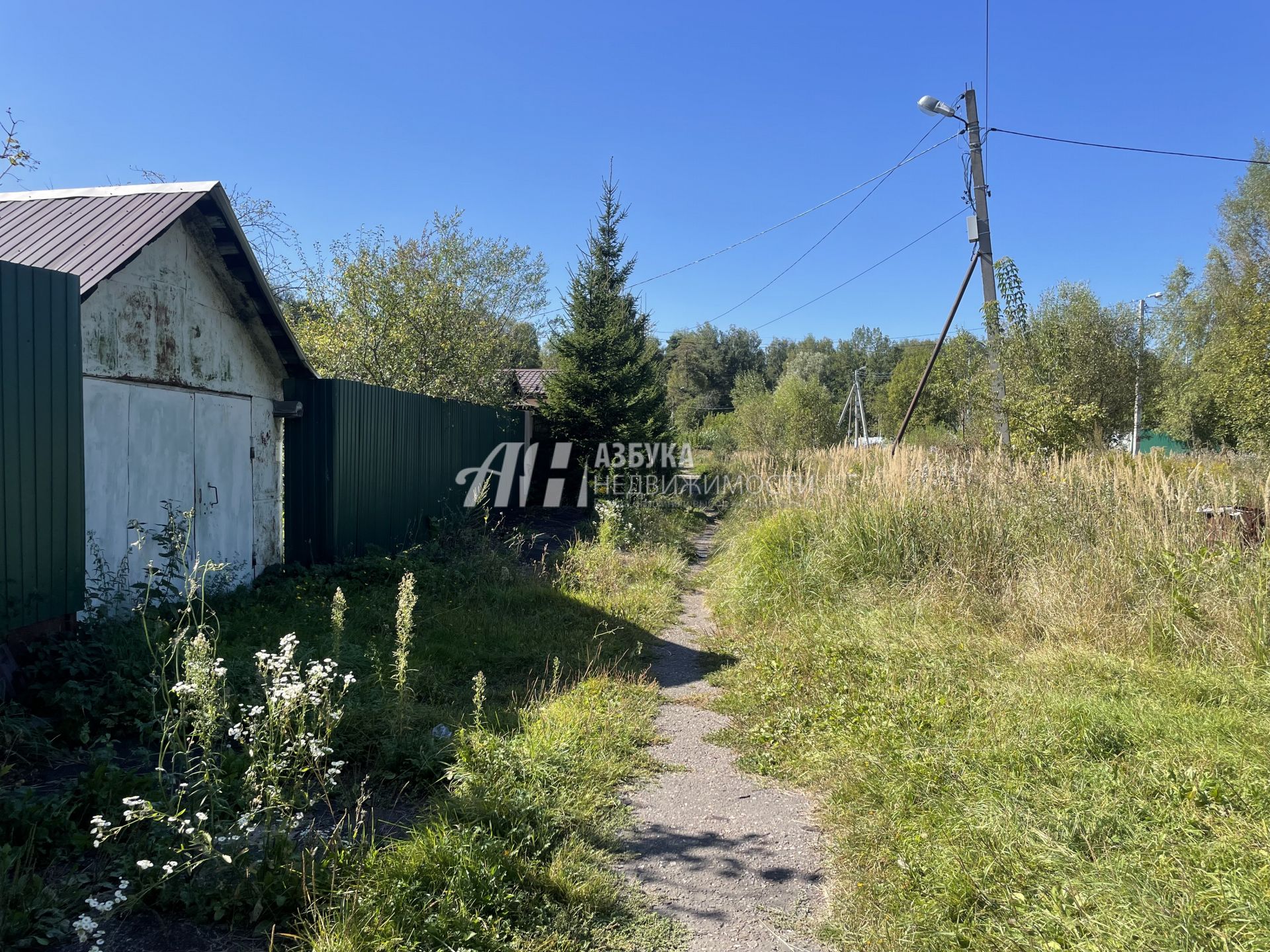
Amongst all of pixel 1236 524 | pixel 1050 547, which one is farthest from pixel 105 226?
pixel 1236 524

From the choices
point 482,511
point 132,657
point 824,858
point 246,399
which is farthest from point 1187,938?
point 482,511

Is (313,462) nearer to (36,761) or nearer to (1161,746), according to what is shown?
(36,761)

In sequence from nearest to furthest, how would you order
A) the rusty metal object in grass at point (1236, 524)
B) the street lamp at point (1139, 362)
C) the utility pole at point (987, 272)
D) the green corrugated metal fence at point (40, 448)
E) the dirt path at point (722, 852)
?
the dirt path at point (722, 852)
the green corrugated metal fence at point (40, 448)
the rusty metal object in grass at point (1236, 524)
the utility pole at point (987, 272)
the street lamp at point (1139, 362)

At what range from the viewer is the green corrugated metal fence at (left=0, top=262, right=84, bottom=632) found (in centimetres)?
410

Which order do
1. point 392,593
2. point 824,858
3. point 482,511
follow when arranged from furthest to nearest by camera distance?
1. point 482,511
2. point 392,593
3. point 824,858

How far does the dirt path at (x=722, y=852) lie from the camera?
2.54 metres

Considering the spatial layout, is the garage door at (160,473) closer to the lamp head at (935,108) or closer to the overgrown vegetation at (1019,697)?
the overgrown vegetation at (1019,697)

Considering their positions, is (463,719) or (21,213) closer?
(463,719)

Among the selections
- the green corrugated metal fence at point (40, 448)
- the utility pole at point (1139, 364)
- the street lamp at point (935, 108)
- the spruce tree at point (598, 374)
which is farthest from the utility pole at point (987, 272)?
the utility pole at point (1139, 364)

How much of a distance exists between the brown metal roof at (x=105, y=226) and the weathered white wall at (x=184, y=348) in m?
0.14

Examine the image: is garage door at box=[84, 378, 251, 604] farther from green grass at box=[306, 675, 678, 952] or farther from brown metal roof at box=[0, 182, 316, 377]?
green grass at box=[306, 675, 678, 952]

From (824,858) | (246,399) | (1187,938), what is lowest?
(824,858)

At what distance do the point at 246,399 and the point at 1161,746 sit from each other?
766 cm

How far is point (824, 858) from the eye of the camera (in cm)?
293
